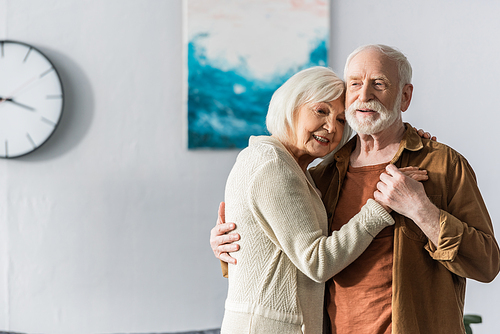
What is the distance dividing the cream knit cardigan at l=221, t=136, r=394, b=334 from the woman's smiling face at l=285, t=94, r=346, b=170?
9 cm

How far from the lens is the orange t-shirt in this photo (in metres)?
1.30

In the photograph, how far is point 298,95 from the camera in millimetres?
1403

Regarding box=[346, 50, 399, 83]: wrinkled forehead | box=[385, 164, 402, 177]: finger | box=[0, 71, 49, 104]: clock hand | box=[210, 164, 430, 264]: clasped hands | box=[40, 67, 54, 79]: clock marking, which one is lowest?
box=[210, 164, 430, 264]: clasped hands

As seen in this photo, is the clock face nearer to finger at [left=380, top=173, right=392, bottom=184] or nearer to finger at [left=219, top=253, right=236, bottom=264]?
finger at [left=219, top=253, right=236, bottom=264]

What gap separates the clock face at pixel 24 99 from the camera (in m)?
2.20

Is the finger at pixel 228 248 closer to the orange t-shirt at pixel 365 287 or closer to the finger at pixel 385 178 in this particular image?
the orange t-shirt at pixel 365 287

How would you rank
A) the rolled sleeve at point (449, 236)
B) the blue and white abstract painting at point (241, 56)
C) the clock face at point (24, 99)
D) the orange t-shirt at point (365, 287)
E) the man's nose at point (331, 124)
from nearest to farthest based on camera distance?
the rolled sleeve at point (449, 236), the orange t-shirt at point (365, 287), the man's nose at point (331, 124), the clock face at point (24, 99), the blue and white abstract painting at point (241, 56)

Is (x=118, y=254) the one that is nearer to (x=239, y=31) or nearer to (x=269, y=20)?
(x=239, y=31)

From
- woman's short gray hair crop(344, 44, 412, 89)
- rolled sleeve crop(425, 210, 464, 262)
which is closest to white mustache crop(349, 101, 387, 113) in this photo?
woman's short gray hair crop(344, 44, 412, 89)

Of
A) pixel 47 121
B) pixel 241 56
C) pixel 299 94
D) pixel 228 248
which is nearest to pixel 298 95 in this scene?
pixel 299 94

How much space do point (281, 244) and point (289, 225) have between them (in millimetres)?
65

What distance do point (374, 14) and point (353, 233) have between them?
187cm

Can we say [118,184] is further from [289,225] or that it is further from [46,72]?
[289,225]

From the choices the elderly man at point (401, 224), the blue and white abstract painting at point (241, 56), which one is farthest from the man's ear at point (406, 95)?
the blue and white abstract painting at point (241, 56)
